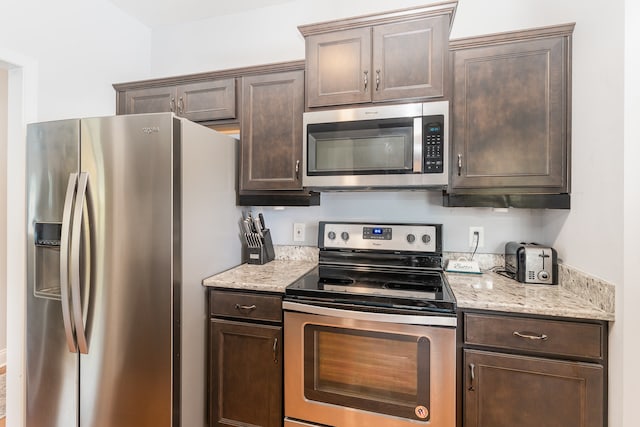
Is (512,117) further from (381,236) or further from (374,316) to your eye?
(374,316)

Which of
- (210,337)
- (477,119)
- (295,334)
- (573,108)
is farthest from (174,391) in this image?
(573,108)

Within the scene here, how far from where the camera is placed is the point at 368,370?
1.40 metres

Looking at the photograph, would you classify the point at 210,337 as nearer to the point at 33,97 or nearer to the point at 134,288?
the point at 134,288

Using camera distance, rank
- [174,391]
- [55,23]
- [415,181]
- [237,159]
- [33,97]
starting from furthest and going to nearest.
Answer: [237,159]
[55,23]
[33,97]
[415,181]
[174,391]

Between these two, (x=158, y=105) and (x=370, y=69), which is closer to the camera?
(x=370, y=69)

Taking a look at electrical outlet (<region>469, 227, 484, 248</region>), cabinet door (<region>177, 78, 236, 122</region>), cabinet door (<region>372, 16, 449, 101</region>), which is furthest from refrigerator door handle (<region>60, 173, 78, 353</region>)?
electrical outlet (<region>469, 227, 484, 248</region>)

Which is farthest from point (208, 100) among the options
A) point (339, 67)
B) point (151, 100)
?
point (339, 67)

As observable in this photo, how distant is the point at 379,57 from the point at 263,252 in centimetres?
139

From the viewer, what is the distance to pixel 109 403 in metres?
1.50

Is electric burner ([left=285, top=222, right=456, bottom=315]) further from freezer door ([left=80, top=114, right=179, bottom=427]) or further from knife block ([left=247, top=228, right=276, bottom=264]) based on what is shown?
freezer door ([left=80, top=114, right=179, bottom=427])

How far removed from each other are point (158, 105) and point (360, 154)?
4.88 ft

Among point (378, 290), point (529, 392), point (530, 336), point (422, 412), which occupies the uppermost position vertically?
point (378, 290)

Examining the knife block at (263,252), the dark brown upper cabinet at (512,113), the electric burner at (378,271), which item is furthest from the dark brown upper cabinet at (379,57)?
the knife block at (263,252)

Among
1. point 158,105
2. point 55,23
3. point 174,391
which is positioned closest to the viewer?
point 174,391
